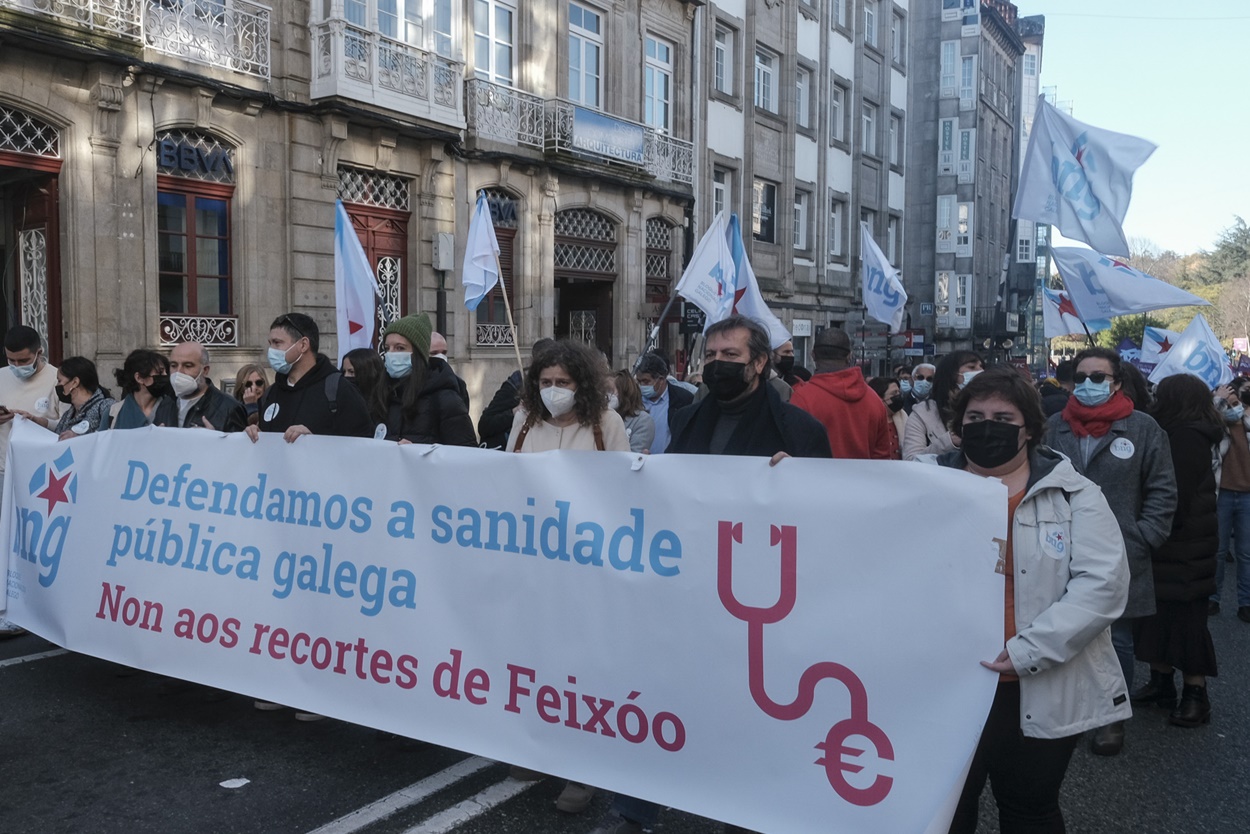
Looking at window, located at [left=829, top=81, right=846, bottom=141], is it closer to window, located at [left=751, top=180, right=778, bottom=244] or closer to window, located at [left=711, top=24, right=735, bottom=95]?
window, located at [left=751, top=180, right=778, bottom=244]

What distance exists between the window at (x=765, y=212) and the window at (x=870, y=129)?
7053 millimetres

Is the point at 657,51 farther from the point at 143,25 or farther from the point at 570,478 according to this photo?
the point at 570,478

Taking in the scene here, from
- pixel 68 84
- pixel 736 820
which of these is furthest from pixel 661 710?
pixel 68 84

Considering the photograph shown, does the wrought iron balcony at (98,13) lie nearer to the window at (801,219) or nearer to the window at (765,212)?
the window at (765,212)

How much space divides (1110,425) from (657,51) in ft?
63.4

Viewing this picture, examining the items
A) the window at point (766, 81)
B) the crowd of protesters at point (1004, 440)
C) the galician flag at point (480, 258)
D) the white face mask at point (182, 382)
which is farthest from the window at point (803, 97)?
the white face mask at point (182, 382)

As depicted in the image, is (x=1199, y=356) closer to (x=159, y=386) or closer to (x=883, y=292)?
(x=883, y=292)

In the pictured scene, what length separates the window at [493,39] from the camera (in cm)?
1783

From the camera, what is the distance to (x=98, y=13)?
11.8m

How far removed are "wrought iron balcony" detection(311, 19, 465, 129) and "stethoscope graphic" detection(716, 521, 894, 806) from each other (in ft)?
42.4

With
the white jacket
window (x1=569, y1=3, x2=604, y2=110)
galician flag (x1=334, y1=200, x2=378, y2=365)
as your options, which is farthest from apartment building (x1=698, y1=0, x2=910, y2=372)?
the white jacket

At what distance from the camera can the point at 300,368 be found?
5207mm

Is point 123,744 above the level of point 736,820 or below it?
below

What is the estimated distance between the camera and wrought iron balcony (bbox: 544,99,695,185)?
19016 mm
